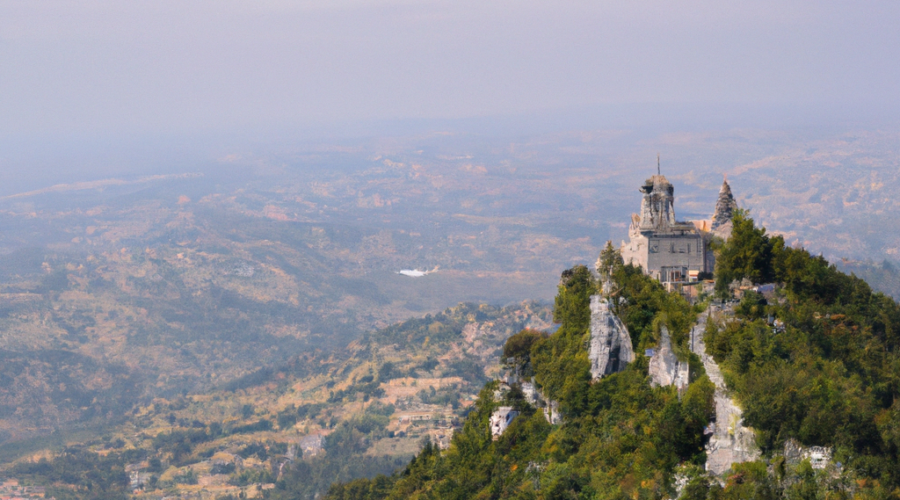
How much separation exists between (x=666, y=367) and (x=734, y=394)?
20.9 feet

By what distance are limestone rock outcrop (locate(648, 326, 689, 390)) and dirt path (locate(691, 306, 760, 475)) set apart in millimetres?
2604

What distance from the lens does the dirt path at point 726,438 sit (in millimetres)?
39531

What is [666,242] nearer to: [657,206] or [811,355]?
[657,206]

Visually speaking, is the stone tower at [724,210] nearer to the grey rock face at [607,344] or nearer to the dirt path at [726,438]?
the grey rock face at [607,344]

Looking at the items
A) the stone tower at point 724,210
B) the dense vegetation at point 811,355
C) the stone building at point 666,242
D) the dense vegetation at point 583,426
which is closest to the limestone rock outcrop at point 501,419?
the dense vegetation at point 583,426

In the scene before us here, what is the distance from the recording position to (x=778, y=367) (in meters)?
41.5

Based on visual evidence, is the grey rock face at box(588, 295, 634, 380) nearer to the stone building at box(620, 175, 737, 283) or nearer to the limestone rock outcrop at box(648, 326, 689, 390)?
Result: the limestone rock outcrop at box(648, 326, 689, 390)

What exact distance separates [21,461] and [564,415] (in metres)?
141

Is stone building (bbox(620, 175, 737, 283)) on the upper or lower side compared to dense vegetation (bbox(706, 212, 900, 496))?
upper

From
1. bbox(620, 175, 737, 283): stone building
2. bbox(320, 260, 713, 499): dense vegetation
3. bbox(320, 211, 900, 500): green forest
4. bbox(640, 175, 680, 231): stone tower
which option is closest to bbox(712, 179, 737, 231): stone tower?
bbox(620, 175, 737, 283): stone building

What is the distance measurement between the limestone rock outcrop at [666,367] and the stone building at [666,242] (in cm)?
781

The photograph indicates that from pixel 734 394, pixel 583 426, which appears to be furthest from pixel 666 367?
pixel 583 426

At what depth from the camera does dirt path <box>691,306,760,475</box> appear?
130ft

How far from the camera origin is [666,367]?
47.2 metres
